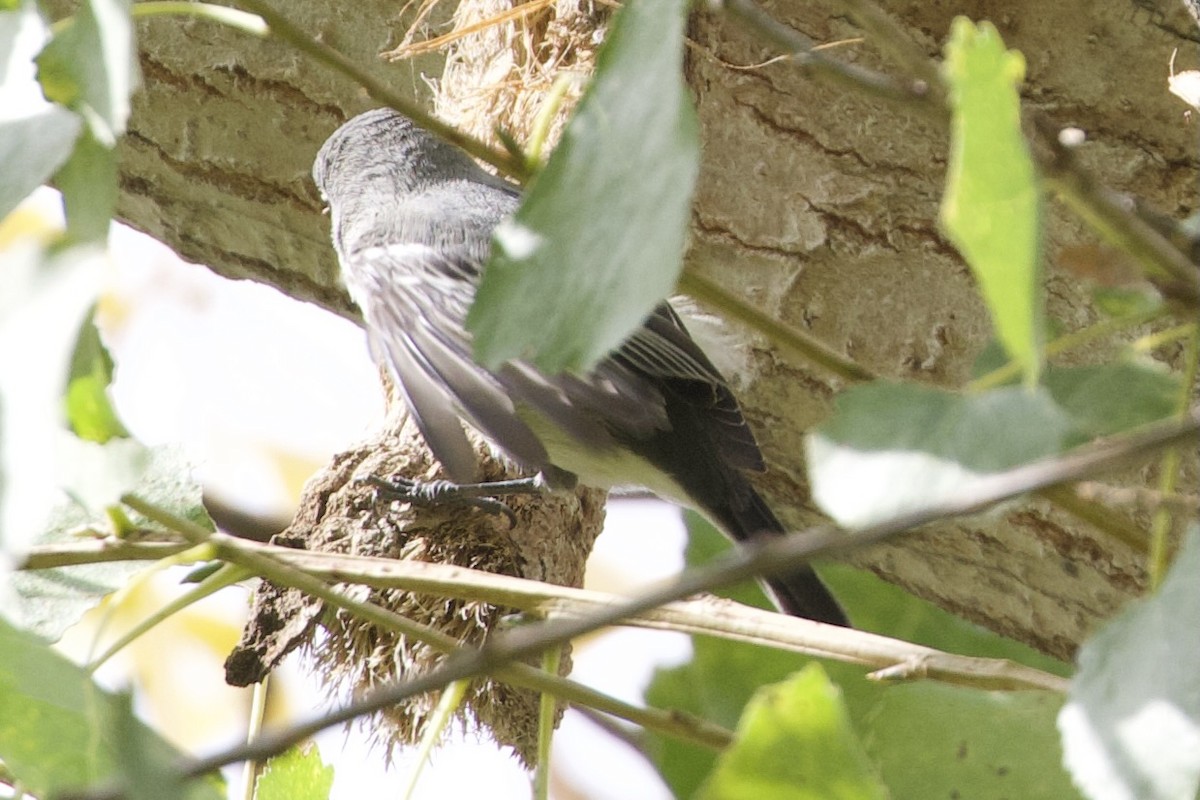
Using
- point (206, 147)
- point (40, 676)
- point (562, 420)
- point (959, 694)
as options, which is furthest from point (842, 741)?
point (206, 147)

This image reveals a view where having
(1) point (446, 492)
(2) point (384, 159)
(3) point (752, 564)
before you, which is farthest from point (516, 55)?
(3) point (752, 564)

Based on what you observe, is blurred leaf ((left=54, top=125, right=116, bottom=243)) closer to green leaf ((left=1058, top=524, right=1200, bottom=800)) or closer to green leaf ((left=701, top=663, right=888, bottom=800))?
green leaf ((left=701, top=663, right=888, bottom=800))

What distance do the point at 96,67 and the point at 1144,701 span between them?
0.55 meters

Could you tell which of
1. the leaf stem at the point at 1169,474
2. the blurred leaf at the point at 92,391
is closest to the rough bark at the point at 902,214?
the leaf stem at the point at 1169,474

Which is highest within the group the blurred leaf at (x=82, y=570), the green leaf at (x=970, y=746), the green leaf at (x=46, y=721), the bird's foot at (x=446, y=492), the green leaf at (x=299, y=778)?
the bird's foot at (x=446, y=492)

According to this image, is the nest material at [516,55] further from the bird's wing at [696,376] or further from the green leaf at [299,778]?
the green leaf at [299,778]

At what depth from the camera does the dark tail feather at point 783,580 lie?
1.77m

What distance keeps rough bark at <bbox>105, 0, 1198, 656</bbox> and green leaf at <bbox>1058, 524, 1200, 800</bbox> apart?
1.19 m

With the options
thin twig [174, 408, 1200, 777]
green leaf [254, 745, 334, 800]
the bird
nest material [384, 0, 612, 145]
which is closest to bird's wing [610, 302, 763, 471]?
the bird

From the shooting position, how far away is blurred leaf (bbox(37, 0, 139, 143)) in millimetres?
631

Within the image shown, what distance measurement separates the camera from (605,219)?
65 centimetres

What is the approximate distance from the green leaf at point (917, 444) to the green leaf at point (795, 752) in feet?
0.23

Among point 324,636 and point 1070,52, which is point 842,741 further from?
point 1070,52

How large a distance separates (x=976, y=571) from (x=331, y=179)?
125cm
